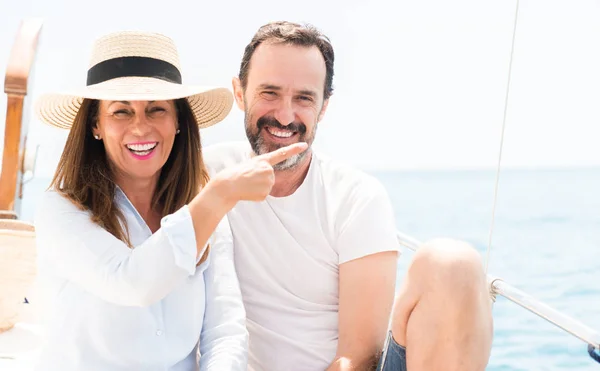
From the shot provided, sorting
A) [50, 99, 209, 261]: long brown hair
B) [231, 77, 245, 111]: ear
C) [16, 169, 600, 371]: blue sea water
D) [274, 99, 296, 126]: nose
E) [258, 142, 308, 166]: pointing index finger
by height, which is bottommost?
[16, 169, 600, 371]: blue sea water

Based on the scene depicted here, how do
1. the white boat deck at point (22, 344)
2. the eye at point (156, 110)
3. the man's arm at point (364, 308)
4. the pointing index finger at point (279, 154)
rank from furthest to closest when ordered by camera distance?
1. the white boat deck at point (22, 344)
2. the man's arm at point (364, 308)
3. the eye at point (156, 110)
4. the pointing index finger at point (279, 154)

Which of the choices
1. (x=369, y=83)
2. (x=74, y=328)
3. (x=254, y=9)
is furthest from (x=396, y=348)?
(x=369, y=83)

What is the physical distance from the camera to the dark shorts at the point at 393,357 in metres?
1.54

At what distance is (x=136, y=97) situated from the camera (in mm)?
1502

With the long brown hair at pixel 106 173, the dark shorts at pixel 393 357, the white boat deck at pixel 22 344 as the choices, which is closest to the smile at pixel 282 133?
the long brown hair at pixel 106 173

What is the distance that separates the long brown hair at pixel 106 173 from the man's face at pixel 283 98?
21 centimetres

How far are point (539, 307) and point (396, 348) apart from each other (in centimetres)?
31

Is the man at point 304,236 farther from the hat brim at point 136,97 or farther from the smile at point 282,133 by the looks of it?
the hat brim at point 136,97

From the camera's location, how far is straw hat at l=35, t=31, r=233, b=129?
1.54 m

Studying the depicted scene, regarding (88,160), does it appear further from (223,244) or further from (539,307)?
(539,307)

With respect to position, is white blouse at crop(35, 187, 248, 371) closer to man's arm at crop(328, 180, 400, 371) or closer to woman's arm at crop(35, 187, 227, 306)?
woman's arm at crop(35, 187, 227, 306)

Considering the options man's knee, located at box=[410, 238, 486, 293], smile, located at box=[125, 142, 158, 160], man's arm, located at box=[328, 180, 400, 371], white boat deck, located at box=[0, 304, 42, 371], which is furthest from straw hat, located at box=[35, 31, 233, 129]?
white boat deck, located at box=[0, 304, 42, 371]

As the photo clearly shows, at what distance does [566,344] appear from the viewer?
768 centimetres

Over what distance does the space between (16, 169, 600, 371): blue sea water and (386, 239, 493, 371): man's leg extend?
814mm
